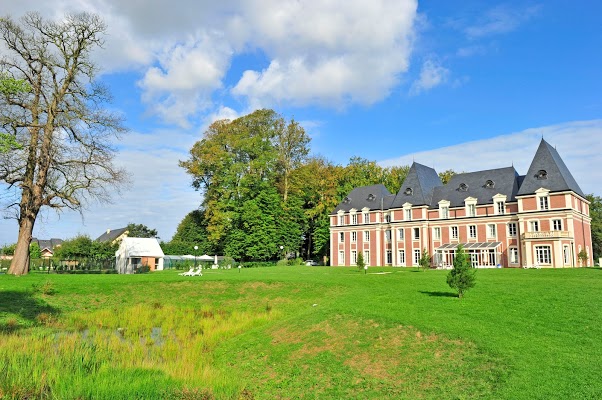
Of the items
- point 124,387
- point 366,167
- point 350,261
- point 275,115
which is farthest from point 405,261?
point 124,387

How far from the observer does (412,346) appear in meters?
11.5

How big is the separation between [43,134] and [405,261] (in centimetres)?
4196

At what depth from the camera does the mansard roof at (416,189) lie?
55.8m

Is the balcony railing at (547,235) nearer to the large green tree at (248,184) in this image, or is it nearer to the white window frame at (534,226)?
the white window frame at (534,226)

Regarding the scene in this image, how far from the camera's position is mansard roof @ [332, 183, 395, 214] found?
59719 mm

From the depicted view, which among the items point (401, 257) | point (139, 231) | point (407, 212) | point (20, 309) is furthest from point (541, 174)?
point (139, 231)

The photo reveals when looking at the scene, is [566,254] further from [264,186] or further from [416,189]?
[264,186]

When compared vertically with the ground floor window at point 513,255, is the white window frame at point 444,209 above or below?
above

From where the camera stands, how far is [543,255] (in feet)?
145

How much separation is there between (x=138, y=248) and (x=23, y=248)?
22.1 m

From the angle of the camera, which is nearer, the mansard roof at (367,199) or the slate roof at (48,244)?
the mansard roof at (367,199)

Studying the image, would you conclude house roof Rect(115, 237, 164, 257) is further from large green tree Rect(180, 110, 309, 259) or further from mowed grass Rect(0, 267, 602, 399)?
mowed grass Rect(0, 267, 602, 399)

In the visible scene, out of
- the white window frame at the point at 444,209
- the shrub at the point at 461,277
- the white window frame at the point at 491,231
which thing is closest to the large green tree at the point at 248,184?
the white window frame at the point at 444,209

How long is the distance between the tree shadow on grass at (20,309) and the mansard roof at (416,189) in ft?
143
